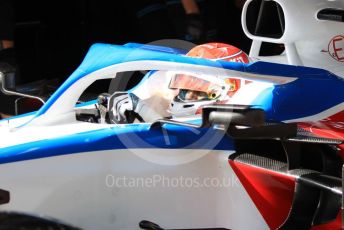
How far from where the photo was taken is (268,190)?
2.36 metres

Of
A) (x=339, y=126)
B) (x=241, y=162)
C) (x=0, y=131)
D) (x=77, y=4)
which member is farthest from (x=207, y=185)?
(x=77, y=4)

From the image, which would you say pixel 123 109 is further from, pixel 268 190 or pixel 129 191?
pixel 268 190

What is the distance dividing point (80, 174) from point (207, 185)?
0.47m

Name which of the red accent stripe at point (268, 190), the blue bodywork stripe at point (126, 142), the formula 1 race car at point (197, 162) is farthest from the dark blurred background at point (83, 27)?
the red accent stripe at point (268, 190)

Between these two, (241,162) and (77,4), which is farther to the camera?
(77,4)

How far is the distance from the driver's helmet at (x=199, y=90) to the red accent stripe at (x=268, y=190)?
1.45ft

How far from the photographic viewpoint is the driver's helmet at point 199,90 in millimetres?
2775

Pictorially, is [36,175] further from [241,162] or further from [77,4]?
[77,4]

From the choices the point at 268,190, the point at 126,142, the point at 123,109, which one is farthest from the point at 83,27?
the point at 268,190

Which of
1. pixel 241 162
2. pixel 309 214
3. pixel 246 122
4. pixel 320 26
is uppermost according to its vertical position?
pixel 320 26

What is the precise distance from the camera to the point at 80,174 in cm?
243

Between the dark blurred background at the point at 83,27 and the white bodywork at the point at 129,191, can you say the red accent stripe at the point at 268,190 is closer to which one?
the white bodywork at the point at 129,191

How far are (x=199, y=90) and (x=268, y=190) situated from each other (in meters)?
0.62

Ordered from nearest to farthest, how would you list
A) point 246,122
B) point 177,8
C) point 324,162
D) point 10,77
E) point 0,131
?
point 246,122, point 324,162, point 0,131, point 10,77, point 177,8
